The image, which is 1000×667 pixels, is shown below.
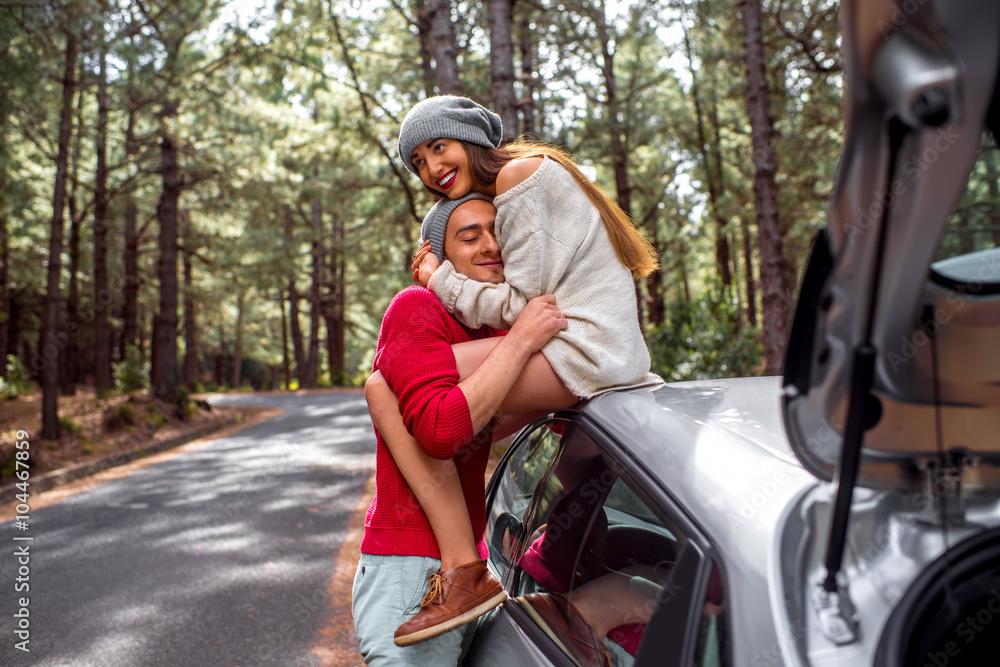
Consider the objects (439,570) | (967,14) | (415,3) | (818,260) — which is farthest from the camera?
(415,3)

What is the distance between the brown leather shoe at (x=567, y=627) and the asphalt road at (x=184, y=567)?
2.86m

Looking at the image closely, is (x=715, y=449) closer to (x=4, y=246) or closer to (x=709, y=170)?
(x=709, y=170)

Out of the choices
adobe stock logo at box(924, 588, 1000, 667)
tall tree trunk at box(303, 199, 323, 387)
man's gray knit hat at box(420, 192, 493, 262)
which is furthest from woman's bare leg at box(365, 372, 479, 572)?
tall tree trunk at box(303, 199, 323, 387)

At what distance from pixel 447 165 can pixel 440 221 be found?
0.22m

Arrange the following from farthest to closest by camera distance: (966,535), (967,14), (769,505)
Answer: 1. (769,505)
2. (966,535)
3. (967,14)

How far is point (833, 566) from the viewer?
3.70ft

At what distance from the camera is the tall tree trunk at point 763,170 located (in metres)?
9.67

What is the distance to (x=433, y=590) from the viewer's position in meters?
1.96

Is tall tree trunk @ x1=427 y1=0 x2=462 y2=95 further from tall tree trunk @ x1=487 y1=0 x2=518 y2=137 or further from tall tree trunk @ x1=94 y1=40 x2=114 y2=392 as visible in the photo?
tall tree trunk @ x1=94 y1=40 x2=114 y2=392

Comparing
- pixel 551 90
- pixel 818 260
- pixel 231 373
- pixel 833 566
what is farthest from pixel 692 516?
pixel 231 373

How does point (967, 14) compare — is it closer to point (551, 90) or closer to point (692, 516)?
point (692, 516)

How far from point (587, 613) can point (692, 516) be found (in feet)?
1.88

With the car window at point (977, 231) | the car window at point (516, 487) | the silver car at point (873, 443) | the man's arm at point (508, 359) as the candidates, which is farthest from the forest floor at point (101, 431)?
the car window at point (977, 231)

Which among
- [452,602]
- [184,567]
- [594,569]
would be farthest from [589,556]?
[184,567]
